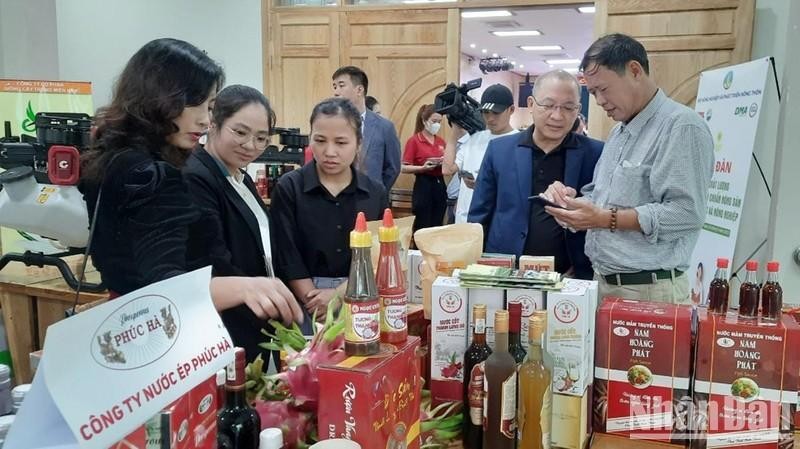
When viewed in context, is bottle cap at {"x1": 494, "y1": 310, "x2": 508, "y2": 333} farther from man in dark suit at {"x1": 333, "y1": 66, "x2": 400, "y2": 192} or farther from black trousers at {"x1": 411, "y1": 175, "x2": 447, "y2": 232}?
black trousers at {"x1": 411, "y1": 175, "x2": 447, "y2": 232}

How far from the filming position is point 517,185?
7.72 ft

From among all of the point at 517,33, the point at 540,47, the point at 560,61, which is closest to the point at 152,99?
the point at 517,33

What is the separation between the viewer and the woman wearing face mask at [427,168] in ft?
16.8

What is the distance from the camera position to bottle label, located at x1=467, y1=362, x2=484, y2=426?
1181 millimetres

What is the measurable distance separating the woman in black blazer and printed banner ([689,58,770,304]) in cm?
246

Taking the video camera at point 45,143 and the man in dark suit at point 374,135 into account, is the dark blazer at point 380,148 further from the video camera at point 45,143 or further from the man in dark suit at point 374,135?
the video camera at point 45,143

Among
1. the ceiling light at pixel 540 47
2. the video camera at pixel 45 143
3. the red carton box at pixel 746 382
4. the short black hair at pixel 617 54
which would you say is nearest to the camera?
the red carton box at pixel 746 382

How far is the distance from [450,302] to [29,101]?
361 centimetres

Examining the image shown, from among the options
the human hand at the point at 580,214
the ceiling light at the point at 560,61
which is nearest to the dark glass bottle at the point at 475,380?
the human hand at the point at 580,214

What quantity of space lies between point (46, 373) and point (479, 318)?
2.43 feet

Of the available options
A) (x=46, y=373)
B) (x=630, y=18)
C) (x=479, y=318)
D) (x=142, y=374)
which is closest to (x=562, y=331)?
(x=479, y=318)

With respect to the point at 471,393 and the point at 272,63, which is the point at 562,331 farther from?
the point at 272,63

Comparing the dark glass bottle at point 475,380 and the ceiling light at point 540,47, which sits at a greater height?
the ceiling light at point 540,47

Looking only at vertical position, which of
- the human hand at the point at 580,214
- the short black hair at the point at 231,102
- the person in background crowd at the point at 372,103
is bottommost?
the human hand at the point at 580,214
